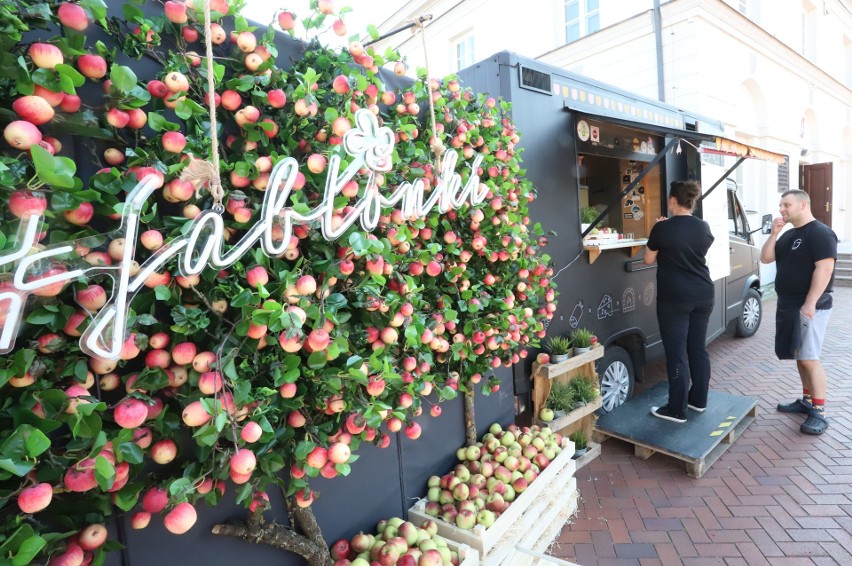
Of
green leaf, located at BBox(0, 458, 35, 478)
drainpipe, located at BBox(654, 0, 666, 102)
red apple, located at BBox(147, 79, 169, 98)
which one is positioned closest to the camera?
green leaf, located at BBox(0, 458, 35, 478)

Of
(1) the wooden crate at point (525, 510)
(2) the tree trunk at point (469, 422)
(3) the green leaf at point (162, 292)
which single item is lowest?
(1) the wooden crate at point (525, 510)

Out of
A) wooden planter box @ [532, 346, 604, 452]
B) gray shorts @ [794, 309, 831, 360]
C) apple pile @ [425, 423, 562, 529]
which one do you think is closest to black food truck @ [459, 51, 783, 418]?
wooden planter box @ [532, 346, 604, 452]

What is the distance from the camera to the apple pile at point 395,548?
198 centimetres

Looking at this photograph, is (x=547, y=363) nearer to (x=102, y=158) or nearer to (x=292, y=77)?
(x=292, y=77)

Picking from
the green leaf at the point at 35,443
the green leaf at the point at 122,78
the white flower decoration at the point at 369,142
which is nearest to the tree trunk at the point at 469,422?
the white flower decoration at the point at 369,142

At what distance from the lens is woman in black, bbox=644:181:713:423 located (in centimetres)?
366

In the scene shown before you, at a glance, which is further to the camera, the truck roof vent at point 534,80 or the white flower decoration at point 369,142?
the truck roof vent at point 534,80

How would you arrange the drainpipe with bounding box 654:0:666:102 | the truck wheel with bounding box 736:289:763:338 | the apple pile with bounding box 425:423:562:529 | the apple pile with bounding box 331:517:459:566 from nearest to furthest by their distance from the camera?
the apple pile with bounding box 331:517:459:566 → the apple pile with bounding box 425:423:562:529 → the truck wheel with bounding box 736:289:763:338 → the drainpipe with bounding box 654:0:666:102

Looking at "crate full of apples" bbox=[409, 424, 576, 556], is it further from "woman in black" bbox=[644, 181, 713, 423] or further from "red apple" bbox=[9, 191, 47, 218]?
"red apple" bbox=[9, 191, 47, 218]

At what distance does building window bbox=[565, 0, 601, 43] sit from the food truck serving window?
22.0 feet

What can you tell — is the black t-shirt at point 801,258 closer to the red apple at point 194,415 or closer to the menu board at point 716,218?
the menu board at point 716,218

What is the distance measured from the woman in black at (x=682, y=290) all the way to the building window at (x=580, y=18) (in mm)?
8382

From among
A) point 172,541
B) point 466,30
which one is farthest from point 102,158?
point 466,30

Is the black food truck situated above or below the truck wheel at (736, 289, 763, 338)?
above
